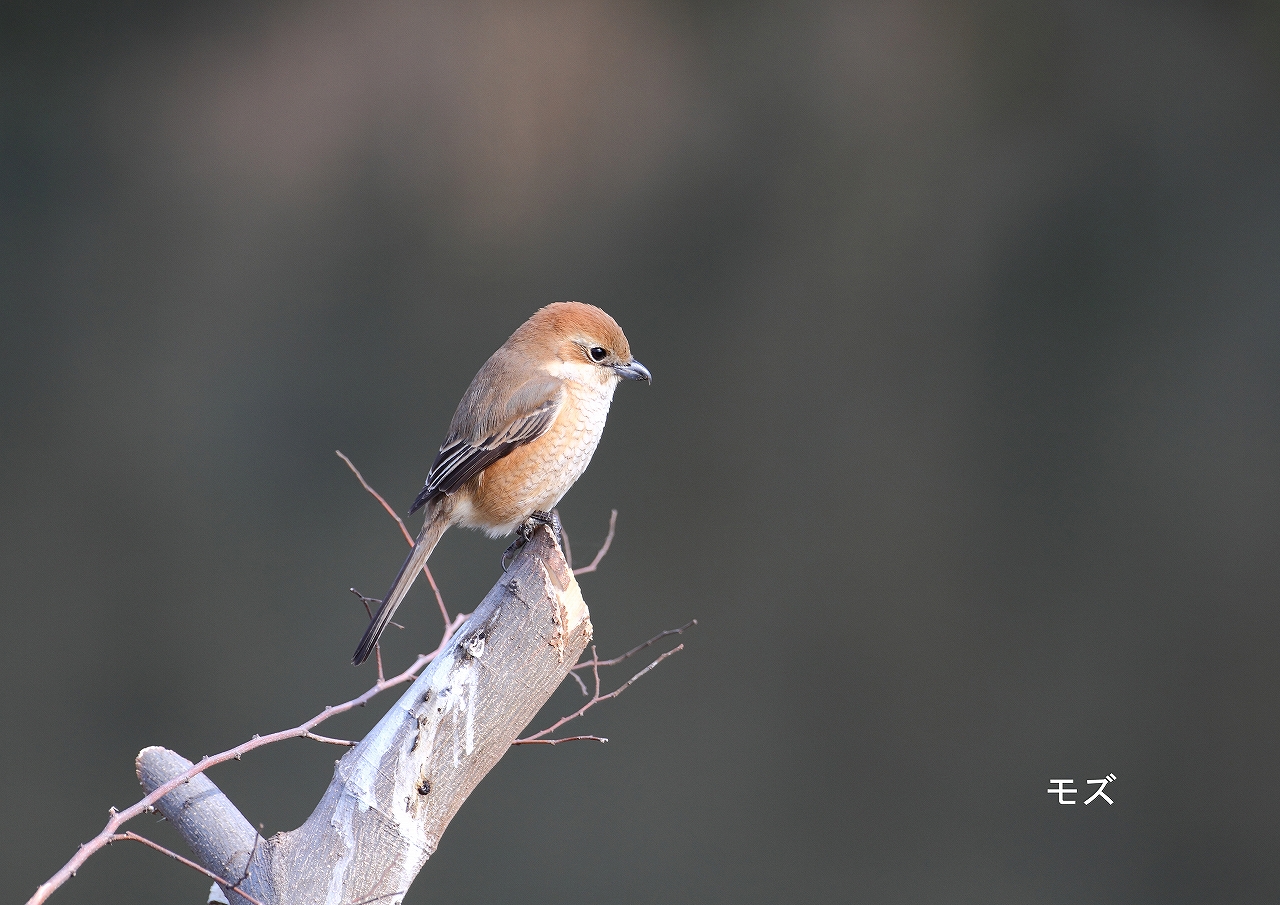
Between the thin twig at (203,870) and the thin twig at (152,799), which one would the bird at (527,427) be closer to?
the thin twig at (152,799)

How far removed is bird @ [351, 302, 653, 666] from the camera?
64.0 inches

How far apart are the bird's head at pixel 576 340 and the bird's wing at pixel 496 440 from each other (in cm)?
6

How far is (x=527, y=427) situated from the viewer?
1648 millimetres

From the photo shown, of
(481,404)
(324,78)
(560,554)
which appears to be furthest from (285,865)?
(324,78)

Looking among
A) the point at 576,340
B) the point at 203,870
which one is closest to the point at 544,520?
the point at 576,340

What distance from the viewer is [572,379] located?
67.6 inches

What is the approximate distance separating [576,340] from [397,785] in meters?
0.89

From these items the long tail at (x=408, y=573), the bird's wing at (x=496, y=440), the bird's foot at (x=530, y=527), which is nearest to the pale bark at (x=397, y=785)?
the long tail at (x=408, y=573)

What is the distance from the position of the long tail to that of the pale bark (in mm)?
241

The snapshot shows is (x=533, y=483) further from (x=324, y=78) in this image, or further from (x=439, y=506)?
(x=324, y=78)

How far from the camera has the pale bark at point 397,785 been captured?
1.01m

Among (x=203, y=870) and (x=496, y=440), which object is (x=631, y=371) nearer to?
(x=496, y=440)

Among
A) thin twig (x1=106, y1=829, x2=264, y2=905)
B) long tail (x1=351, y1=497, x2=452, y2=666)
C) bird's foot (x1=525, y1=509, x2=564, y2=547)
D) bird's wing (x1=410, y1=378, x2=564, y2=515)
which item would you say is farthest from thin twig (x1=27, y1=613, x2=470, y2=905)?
bird's wing (x1=410, y1=378, x2=564, y2=515)

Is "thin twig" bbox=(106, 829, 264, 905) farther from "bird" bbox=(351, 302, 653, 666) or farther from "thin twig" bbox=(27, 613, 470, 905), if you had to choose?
"bird" bbox=(351, 302, 653, 666)
